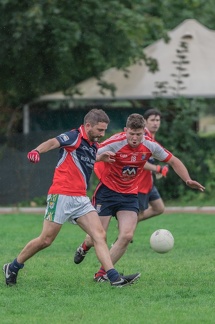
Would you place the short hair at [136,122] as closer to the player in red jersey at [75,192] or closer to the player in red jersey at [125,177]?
the player in red jersey at [125,177]

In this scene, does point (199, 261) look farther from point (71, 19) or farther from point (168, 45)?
point (168, 45)

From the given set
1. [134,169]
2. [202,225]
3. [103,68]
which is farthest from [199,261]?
[103,68]

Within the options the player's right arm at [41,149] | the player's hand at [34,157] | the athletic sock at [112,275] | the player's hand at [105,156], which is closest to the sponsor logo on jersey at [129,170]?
the player's hand at [105,156]

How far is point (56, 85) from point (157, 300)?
Answer: 16.3 meters

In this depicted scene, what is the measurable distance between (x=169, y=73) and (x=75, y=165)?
610 inches

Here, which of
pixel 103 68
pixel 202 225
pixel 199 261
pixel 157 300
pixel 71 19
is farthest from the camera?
pixel 103 68

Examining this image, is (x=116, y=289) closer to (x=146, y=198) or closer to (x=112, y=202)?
(x=112, y=202)

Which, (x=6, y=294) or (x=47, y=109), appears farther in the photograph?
(x=47, y=109)

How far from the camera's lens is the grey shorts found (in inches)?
364

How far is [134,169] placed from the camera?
10055 mm

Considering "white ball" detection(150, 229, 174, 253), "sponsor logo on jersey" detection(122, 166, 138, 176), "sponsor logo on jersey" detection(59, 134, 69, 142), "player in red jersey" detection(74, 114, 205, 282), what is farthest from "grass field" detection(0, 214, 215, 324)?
"sponsor logo on jersey" detection(59, 134, 69, 142)

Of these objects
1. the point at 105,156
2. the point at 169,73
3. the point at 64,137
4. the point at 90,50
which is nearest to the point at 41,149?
the point at 64,137

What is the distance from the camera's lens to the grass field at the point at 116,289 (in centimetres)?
761

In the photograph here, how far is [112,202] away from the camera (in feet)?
33.4
